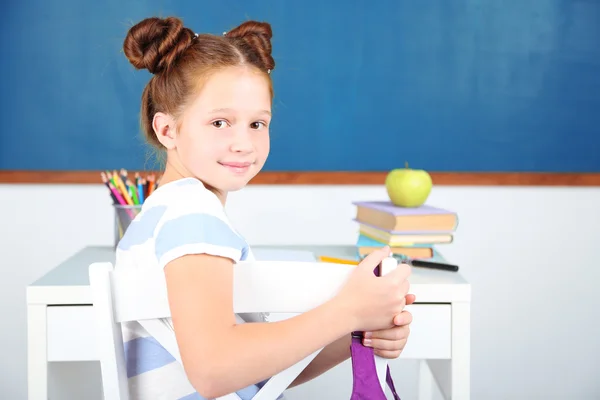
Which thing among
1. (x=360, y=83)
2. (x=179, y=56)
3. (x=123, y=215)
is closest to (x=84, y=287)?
(x=123, y=215)

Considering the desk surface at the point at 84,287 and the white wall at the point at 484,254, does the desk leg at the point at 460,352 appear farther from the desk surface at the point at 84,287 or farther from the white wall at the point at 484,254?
the white wall at the point at 484,254

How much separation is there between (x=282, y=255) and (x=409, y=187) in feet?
0.99

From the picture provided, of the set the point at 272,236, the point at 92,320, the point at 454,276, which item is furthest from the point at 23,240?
the point at 454,276

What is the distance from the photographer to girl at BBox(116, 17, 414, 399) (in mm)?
658

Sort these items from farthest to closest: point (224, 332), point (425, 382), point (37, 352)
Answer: point (425, 382) → point (37, 352) → point (224, 332)

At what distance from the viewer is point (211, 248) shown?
0.69m

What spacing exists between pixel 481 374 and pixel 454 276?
2.89ft

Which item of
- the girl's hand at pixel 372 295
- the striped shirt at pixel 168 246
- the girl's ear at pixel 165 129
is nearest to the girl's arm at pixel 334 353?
the striped shirt at pixel 168 246

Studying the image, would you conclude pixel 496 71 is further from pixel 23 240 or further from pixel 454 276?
pixel 23 240

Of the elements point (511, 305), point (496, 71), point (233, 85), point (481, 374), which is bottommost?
point (481, 374)

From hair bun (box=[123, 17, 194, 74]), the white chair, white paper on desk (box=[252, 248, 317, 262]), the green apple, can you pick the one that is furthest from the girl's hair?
the green apple

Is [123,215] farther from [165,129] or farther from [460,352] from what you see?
[460,352]

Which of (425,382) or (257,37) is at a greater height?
(257,37)

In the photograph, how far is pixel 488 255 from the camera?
198cm
